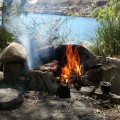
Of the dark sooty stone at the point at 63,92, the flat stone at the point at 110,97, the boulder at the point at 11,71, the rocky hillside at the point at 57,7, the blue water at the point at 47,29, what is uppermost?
the rocky hillside at the point at 57,7

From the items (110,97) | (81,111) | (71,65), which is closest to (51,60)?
(71,65)

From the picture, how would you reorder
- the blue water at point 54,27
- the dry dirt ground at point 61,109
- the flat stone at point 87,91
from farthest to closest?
the blue water at point 54,27 < the flat stone at point 87,91 < the dry dirt ground at point 61,109

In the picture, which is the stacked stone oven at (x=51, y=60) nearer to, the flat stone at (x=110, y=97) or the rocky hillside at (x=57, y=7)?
the flat stone at (x=110, y=97)

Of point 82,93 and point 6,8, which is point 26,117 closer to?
point 82,93

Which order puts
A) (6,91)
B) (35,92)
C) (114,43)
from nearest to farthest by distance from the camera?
1. (6,91)
2. (35,92)
3. (114,43)

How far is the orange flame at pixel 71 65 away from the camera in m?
6.17

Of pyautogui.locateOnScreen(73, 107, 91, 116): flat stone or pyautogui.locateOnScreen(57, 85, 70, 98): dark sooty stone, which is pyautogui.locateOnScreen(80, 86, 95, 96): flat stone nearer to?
pyautogui.locateOnScreen(57, 85, 70, 98): dark sooty stone

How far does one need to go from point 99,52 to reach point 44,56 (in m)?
2.02

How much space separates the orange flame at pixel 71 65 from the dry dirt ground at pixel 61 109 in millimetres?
749

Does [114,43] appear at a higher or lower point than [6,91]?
higher

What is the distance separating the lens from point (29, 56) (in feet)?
21.2

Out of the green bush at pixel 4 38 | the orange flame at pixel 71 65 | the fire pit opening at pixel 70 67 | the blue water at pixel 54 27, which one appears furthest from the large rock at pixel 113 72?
the green bush at pixel 4 38

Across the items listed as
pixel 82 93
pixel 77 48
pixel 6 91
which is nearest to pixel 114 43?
pixel 77 48

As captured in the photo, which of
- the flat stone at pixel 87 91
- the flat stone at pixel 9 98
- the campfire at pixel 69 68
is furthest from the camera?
the campfire at pixel 69 68
